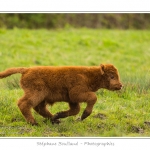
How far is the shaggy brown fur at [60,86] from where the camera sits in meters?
9.40

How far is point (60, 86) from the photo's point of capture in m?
9.55

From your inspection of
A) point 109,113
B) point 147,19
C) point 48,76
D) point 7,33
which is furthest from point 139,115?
point 147,19

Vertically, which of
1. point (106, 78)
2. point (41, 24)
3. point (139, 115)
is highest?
point (106, 78)

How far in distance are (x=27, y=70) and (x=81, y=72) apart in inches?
47.5

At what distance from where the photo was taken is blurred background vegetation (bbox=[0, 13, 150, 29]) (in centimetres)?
3039

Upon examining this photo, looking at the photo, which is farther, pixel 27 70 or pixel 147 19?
pixel 147 19

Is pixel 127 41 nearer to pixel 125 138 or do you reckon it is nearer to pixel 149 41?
pixel 149 41

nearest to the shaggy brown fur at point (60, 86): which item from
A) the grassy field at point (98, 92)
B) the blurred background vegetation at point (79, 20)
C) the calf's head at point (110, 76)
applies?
the calf's head at point (110, 76)

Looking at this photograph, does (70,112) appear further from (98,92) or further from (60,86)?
(98,92)

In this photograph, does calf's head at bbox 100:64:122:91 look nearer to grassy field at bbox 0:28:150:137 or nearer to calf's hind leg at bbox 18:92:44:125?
grassy field at bbox 0:28:150:137

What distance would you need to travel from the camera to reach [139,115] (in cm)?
1017

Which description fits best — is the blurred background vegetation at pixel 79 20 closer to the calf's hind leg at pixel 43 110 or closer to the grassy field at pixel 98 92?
the grassy field at pixel 98 92

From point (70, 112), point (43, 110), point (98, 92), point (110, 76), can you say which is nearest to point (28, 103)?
point (43, 110)

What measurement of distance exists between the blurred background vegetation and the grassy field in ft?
17.9
